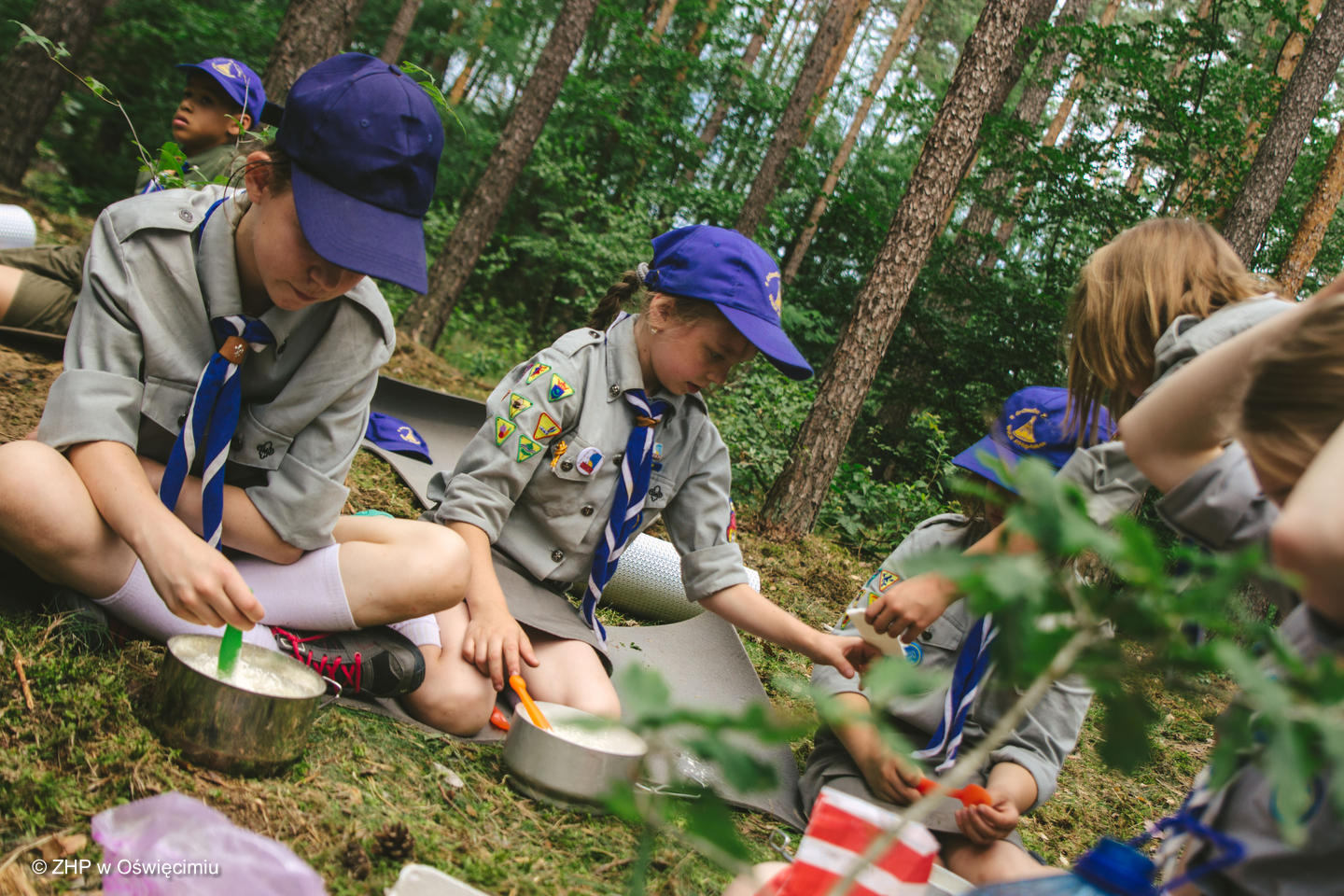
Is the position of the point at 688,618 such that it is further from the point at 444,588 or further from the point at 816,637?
the point at 444,588

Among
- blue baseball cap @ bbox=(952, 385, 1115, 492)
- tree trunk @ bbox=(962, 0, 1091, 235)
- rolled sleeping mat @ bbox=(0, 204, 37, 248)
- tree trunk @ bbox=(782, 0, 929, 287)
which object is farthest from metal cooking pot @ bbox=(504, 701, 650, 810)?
tree trunk @ bbox=(782, 0, 929, 287)

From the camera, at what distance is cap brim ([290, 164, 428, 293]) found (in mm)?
1484

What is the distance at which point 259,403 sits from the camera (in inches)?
72.3

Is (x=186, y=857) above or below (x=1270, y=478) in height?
below

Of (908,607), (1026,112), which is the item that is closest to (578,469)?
(908,607)

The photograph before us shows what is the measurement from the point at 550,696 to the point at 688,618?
3.44ft

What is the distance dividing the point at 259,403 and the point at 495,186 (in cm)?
560

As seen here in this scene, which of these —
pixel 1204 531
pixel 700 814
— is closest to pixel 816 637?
pixel 1204 531

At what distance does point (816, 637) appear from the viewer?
207 centimetres

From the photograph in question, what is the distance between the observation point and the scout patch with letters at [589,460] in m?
2.18

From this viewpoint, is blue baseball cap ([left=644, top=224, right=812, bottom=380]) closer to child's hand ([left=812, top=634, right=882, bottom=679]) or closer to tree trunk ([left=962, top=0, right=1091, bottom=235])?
child's hand ([left=812, top=634, right=882, bottom=679])

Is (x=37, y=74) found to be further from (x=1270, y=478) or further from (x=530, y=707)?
(x=1270, y=478)

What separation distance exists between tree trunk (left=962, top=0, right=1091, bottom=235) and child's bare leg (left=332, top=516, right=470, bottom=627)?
759 cm

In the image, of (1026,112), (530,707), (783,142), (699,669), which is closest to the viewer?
(530,707)
